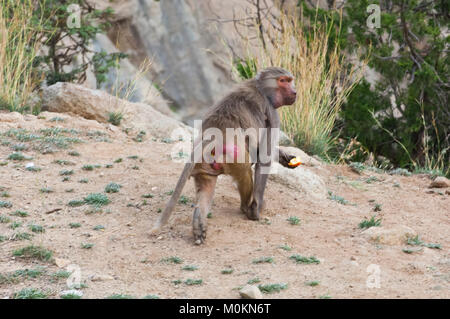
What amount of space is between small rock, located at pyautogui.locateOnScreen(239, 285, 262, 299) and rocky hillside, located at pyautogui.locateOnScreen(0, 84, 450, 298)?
0.10 metres

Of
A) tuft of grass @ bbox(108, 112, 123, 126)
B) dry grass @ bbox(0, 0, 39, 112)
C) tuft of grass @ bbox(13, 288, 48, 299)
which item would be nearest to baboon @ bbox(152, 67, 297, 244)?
tuft of grass @ bbox(13, 288, 48, 299)

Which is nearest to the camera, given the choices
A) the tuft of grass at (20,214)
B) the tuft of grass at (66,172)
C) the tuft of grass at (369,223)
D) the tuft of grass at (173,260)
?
the tuft of grass at (173,260)

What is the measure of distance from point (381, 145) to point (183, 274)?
21.7 feet

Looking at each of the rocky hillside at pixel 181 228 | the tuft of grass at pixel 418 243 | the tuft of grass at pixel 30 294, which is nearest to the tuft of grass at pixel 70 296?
the rocky hillside at pixel 181 228

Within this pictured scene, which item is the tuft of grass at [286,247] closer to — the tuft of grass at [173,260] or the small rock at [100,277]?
the tuft of grass at [173,260]

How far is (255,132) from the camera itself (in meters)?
5.52

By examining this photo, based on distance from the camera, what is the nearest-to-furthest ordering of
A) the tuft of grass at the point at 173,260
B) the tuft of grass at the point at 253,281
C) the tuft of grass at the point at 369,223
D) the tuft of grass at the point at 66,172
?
the tuft of grass at the point at 253,281 → the tuft of grass at the point at 173,260 → the tuft of grass at the point at 369,223 → the tuft of grass at the point at 66,172

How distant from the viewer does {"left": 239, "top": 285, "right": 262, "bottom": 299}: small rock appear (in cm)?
401

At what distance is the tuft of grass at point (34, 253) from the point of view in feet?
15.3

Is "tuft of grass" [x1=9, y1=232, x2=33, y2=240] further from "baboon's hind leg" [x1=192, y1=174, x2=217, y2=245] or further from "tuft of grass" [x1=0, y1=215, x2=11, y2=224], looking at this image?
"baboon's hind leg" [x1=192, y1=174, x2=217, y2=245]

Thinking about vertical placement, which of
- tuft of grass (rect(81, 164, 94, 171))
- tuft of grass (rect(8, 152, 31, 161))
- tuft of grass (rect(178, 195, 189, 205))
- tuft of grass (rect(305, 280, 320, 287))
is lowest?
tuft of grass (rect(305, 280, 320, 287))

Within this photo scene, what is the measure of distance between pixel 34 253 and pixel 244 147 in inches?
76.2

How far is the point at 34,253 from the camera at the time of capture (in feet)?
15.3

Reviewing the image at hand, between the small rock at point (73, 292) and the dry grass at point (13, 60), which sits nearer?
the small rock at point (73, 292)
